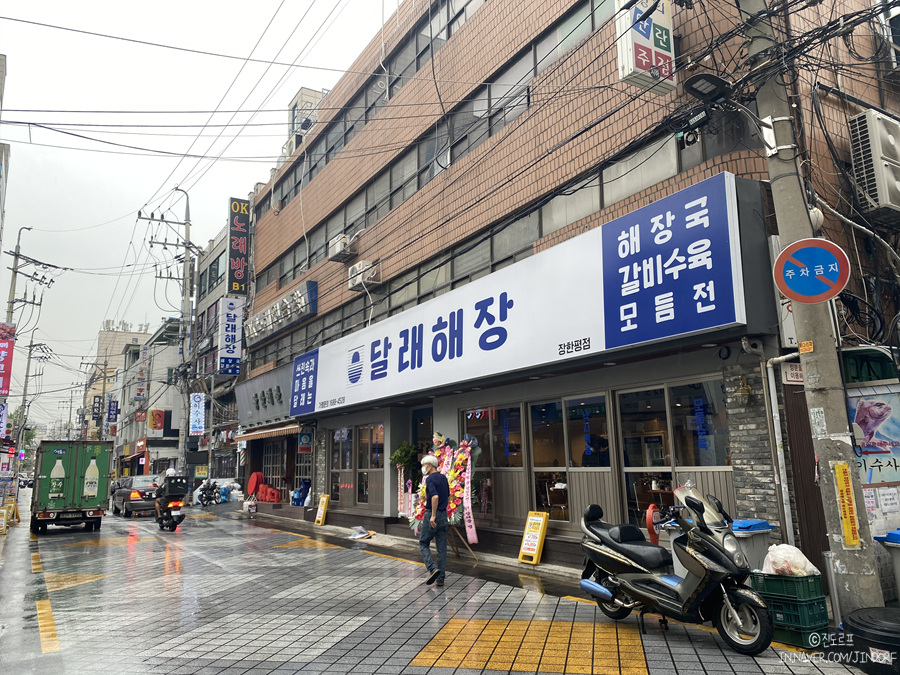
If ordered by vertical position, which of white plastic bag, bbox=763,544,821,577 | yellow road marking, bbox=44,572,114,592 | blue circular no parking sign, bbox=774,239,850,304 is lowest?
yellow road marking, bbox=44,572,114,592

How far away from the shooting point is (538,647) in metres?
5.82

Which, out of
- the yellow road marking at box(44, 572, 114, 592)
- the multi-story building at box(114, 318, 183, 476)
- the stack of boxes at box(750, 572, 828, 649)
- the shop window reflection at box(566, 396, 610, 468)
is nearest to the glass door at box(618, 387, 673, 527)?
the shop window reflection at box(566, 396, 610, 468)

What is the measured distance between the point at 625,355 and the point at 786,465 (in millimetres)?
2378

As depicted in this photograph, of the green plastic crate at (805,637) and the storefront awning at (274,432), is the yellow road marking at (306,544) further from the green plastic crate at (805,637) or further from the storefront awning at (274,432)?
the green plastic crate at (805,637)

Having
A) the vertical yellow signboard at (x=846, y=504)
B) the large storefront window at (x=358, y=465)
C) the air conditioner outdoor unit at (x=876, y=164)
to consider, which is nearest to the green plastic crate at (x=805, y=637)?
the vertical yellow signboard at (x=846, y=504)

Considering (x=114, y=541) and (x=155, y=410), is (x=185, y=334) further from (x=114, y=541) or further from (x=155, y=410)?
(x=155, y=410)

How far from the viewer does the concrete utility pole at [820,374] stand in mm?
5480

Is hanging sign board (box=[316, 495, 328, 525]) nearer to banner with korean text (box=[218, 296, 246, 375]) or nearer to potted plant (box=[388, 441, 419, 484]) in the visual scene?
potted plant (box=[388, 441, 419, 484])

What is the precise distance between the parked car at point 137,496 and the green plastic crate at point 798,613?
26.1 metres

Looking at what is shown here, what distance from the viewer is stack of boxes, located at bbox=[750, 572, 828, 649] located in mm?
5406

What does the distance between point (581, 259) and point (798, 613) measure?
5218 mm

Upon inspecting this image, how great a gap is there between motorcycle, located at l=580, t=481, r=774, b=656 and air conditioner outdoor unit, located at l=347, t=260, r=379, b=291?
11.7 meters

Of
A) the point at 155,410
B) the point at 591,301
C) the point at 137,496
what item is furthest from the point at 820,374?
the point at 155,410

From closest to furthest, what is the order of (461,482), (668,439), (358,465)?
(668,439) → (461,482) → (358,465)
